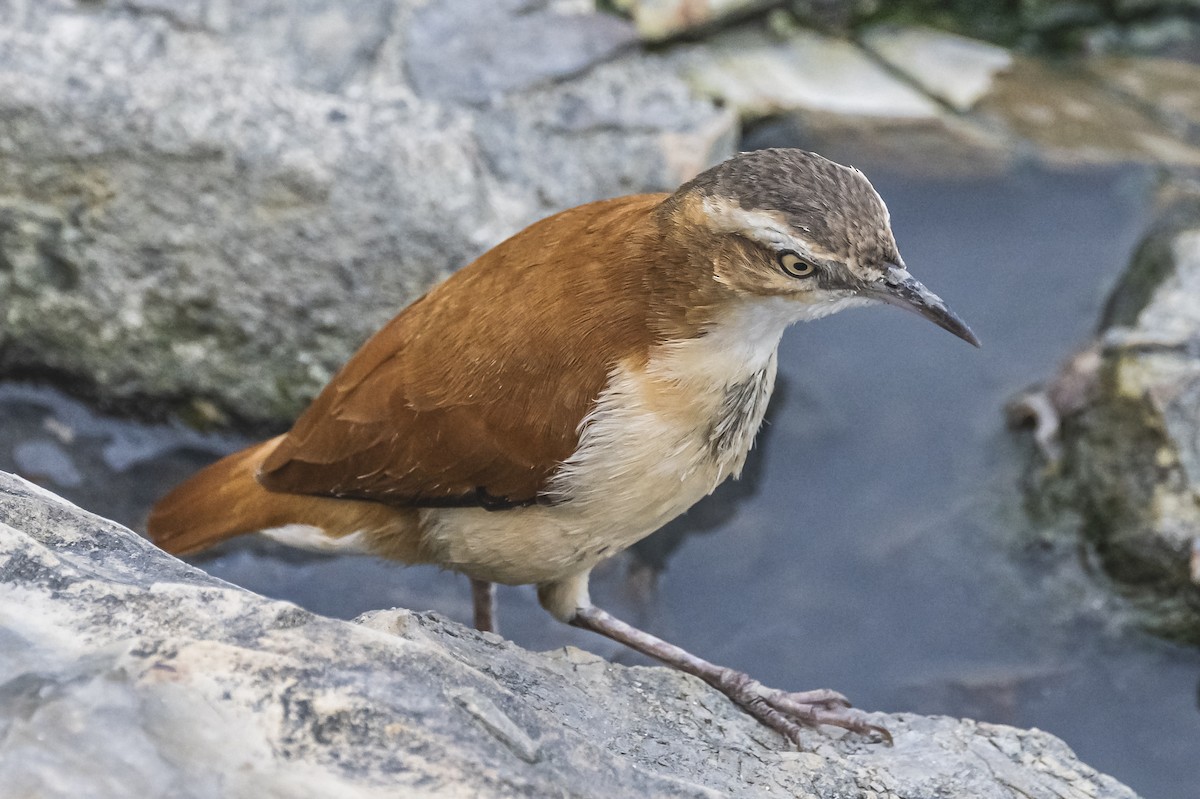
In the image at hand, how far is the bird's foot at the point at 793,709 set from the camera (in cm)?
349

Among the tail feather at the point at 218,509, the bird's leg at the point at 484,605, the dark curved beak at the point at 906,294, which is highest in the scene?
the dark curved beak at the point at 906,294

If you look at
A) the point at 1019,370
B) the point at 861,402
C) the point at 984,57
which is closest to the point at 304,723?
the point at 861,402

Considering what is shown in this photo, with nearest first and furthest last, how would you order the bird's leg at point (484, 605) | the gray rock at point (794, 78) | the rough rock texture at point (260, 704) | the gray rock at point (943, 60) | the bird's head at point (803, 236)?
the rough rock texture at point (260, 704)
the bird's head at point (803, 236)
the bird's leg at point (484, 605)
the gray rock at point (794, 78)
the gray rock at point (943, 60)

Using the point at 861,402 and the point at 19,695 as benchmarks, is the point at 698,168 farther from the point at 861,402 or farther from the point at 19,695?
the point at 19,695

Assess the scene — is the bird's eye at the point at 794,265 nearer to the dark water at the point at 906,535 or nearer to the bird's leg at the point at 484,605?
the bird's leg at the point at 484,605

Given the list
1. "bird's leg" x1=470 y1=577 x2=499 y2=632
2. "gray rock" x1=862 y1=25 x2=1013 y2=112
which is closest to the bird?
"bird's leg" x1=470 y1=577 x2=499 y2=632

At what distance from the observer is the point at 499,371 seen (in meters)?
3.43

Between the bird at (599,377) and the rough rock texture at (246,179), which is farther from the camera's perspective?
the rough rock texture at (246,179)

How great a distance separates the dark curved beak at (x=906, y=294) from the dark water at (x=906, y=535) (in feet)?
6.28

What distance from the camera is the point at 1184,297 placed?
5.10 meters

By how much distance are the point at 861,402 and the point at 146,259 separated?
284cm

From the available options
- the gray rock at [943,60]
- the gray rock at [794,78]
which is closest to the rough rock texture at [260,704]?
the gray rock at [794,78]

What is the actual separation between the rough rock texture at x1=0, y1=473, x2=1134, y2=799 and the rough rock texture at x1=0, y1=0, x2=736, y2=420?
217 centimetres

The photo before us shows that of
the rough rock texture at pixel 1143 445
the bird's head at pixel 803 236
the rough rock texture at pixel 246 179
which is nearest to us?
the bird's head at pixel 803 236
